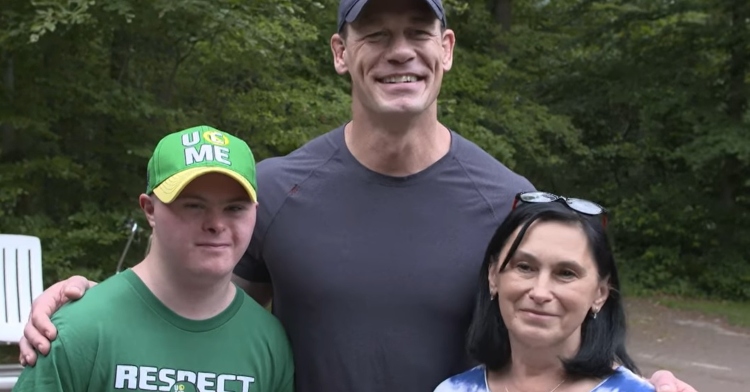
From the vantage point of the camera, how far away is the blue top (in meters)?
1.98

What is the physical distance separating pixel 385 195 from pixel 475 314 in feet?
1.26

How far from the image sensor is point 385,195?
7.41 feet

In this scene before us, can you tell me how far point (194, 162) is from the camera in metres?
2.00

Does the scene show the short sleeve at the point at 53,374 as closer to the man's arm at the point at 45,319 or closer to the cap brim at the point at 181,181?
the man's arm at the point at 45,319

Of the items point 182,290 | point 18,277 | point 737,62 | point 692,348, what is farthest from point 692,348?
point 182,290

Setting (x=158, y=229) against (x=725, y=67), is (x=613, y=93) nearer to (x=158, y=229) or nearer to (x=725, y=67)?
(x=725, y=67)

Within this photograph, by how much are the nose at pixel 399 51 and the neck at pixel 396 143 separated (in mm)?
146

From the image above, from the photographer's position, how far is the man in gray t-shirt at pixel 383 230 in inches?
86.2

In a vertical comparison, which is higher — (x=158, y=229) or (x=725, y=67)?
(x=725, y=67)

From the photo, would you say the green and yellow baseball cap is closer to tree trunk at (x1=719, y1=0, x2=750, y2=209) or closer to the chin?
the chin

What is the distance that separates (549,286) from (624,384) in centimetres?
28

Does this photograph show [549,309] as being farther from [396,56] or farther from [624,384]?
[396,56]

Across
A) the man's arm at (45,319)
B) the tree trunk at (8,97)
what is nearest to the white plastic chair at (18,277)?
the tree trunk at (8,97)

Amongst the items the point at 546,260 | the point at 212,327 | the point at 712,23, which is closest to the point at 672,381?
the point at 546,260
